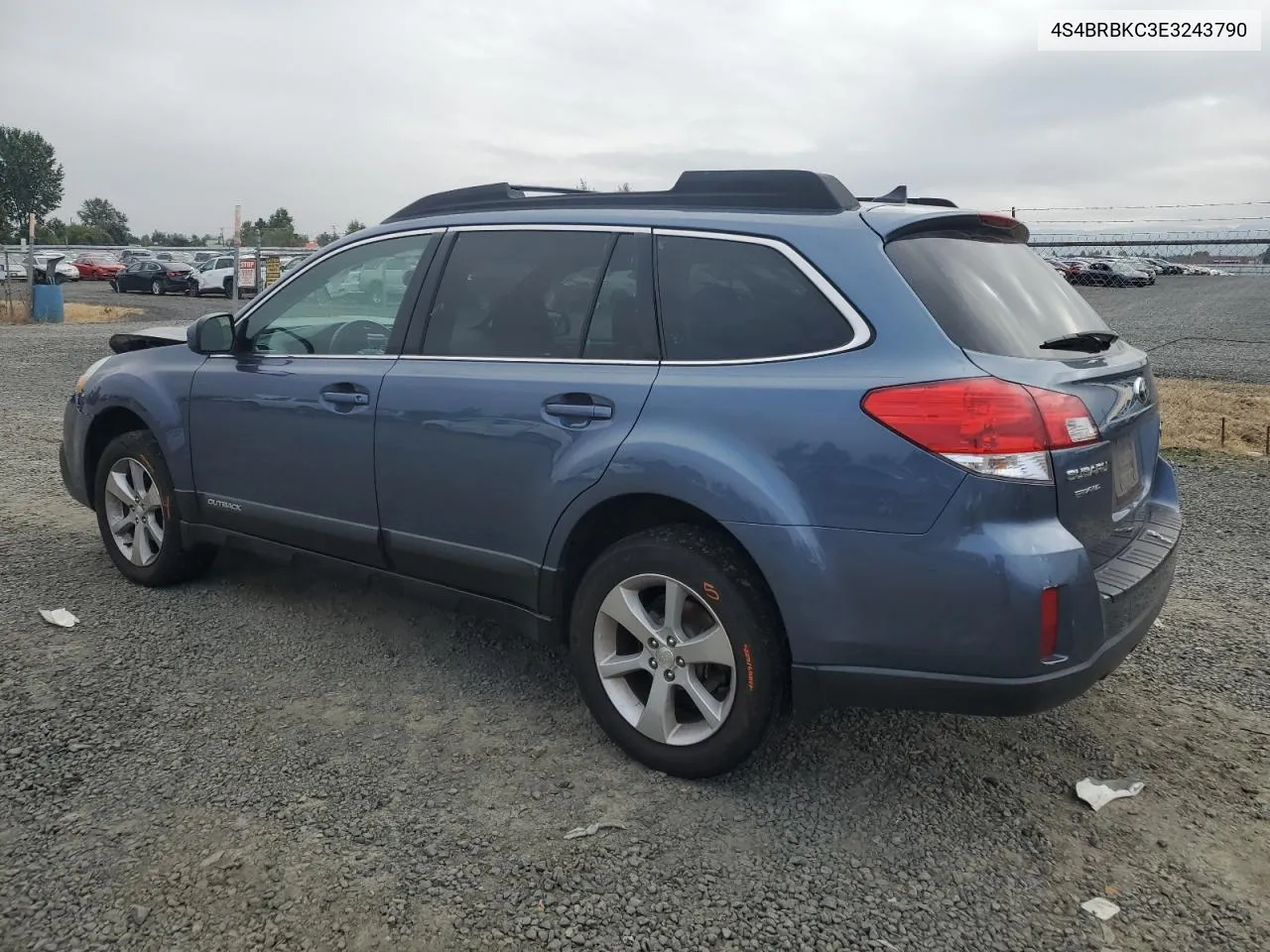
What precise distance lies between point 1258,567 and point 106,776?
16.8ft

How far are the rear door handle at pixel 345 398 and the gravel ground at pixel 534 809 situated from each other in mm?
1009

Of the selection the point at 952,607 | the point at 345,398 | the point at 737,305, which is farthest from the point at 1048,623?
the point at 345,398

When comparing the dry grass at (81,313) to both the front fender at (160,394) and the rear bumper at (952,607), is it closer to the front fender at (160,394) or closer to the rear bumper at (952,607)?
the front fender at (160,394)

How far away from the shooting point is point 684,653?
314 cm

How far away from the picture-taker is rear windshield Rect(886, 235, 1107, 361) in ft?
9.53

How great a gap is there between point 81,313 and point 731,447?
26.4 m

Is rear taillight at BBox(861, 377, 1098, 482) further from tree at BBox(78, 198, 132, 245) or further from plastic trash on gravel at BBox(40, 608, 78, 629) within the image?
tree at BBox(78, 198, 132, 245)

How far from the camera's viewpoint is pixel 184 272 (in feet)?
112

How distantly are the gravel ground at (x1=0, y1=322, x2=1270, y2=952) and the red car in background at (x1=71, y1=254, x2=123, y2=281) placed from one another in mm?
44914

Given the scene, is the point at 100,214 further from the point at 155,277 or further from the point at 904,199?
the point at 904,199

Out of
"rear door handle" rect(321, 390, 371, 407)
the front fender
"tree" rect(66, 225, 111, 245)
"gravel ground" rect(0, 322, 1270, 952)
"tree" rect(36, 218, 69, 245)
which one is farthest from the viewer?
"tree" rect(66, 225, 111, 245)

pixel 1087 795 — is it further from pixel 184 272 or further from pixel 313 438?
pixel 184 272

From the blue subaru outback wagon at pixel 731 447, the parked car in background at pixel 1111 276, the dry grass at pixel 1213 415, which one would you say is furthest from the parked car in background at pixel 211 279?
the blue subaru outback wagon at pixel 731 447

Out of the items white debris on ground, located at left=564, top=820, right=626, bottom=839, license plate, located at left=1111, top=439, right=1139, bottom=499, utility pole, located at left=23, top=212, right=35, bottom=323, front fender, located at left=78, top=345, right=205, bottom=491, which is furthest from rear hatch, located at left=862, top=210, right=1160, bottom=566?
utility pole, located at left=23, top=212, right=35, bottom=323
